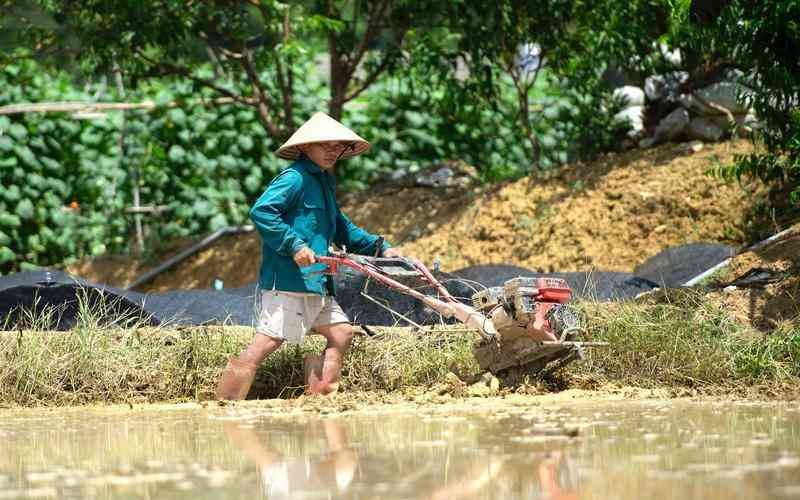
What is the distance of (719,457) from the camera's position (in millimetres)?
4582

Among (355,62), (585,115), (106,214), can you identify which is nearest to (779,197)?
(585,115)

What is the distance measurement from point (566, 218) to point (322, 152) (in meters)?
5.27

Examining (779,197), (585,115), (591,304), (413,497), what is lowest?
(413,497)

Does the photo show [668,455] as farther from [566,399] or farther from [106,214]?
[106,214]

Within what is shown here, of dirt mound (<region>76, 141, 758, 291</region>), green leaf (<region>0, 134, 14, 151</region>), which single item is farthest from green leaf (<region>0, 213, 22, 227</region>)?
dirt mound (<region>76, 141, 758, 291</region>)

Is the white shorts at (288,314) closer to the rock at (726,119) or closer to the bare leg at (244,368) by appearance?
the bare leg at (244,368)

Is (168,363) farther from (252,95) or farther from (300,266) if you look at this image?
(252,95)

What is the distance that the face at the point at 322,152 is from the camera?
23.0 ft

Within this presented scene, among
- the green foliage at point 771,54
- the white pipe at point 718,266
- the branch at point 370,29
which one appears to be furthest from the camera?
the branch at point 370,29

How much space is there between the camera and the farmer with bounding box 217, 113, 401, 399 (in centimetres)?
673

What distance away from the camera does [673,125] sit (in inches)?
492

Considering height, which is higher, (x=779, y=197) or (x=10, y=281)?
(x=779, y=197)

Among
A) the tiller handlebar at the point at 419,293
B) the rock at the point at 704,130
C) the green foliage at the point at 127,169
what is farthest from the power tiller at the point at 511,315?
the green foliage at the point at 127,169

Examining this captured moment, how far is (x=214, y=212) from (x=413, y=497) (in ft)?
35.5
